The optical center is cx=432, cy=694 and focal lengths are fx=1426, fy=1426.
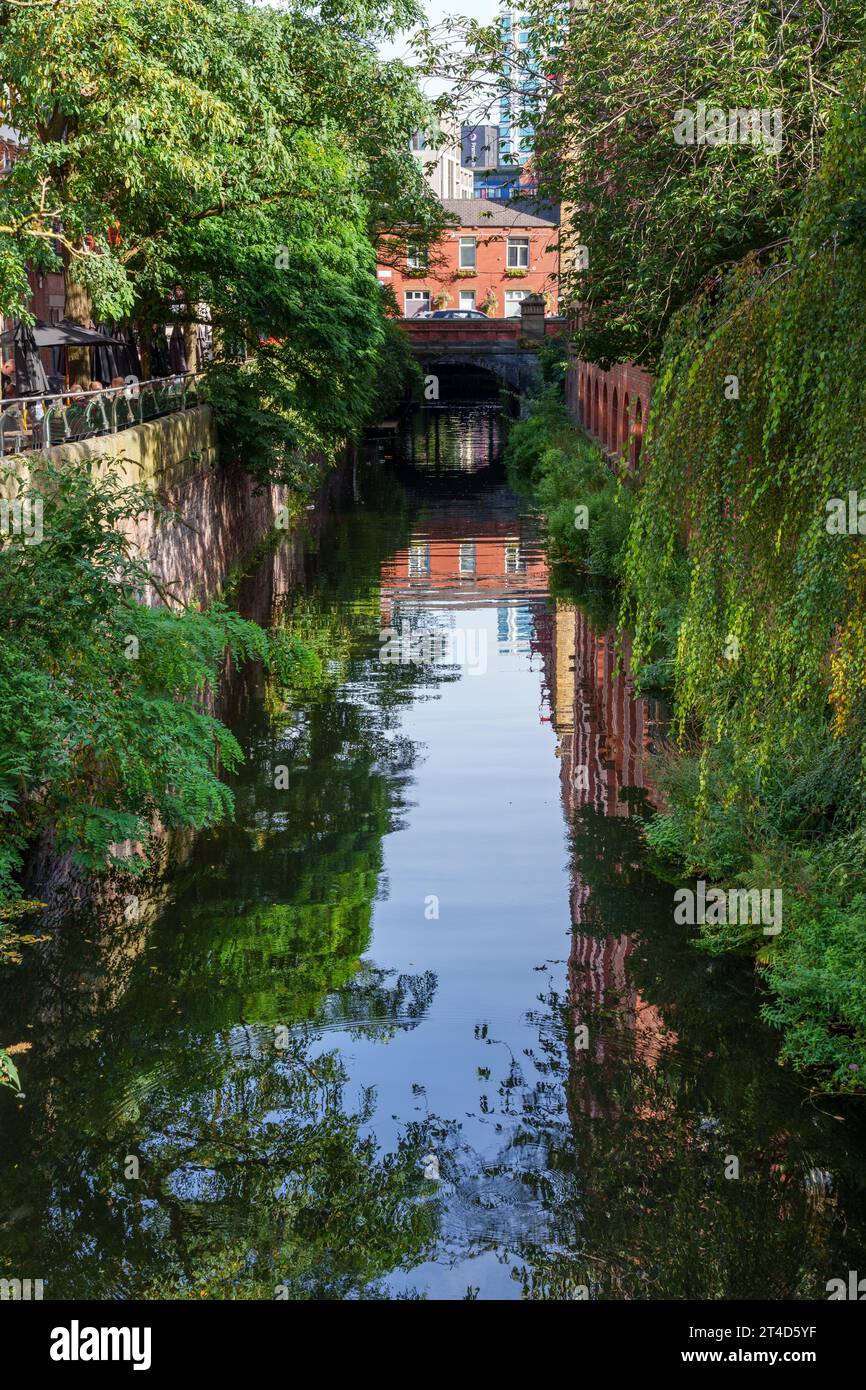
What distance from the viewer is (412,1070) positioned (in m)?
10.3

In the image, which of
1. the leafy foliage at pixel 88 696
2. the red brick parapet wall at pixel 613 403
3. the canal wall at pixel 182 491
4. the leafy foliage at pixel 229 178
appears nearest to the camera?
the leafy foliage at pixel 88 696

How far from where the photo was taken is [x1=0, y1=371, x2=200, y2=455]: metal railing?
15453 mm

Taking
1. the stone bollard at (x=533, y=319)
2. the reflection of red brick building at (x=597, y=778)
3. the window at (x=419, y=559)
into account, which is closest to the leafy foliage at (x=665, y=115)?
the reflection of red brick building at (x=597, y=778)

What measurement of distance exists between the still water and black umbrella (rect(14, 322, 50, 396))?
7.31 metres

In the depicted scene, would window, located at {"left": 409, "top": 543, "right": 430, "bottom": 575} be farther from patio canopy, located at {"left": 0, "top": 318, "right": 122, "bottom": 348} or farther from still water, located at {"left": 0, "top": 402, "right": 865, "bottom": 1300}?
still water, located at {"left": 0, "top": 402, "right": 865, "bottom": 1300}

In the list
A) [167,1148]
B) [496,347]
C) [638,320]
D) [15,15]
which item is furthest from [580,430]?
[167,1148]

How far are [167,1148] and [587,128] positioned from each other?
13.1m

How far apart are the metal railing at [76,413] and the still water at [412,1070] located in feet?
14.4

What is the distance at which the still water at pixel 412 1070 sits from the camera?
26.5 ft

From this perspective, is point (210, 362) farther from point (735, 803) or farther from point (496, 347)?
point (496, 347)

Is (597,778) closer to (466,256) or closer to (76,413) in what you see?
(76,413)

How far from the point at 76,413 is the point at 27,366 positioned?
5918 mm

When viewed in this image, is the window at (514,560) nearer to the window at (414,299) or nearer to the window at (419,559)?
the window at (419,559)

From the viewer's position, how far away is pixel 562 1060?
10.3 meters
